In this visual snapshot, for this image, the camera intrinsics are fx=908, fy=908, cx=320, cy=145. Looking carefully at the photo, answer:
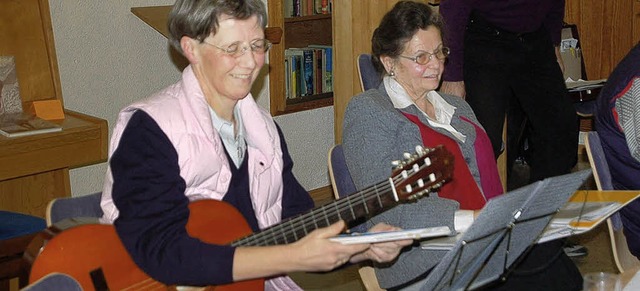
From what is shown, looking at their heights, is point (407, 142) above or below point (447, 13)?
below

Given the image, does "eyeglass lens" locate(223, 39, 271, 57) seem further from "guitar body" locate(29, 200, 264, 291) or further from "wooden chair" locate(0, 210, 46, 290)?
"wooden chair" locate(0, 210, 46, 290)

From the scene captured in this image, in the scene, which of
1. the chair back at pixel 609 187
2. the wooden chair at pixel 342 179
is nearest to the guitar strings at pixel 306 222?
the wooden chair at pixel 342 179

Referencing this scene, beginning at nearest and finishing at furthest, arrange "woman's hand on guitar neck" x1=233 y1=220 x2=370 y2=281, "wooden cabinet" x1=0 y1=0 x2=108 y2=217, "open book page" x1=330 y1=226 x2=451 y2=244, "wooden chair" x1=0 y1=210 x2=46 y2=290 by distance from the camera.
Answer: "open book page" x1=330 y1=226 x2=451 y2=244 < "woman's hand on guitar neck" x1=233 y1=220 x2=370 y2=281 < "wooden chair" x1=0 y1=210 x2=46 y2=290 < "wooden cabinet" x1=0 y1=0 x2=108 y2=217

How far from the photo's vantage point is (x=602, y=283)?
5.56 ft

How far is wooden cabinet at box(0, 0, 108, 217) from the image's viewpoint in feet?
9.78

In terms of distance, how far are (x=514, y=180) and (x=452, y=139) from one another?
8.35ft

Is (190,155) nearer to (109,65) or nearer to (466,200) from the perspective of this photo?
(466,200)

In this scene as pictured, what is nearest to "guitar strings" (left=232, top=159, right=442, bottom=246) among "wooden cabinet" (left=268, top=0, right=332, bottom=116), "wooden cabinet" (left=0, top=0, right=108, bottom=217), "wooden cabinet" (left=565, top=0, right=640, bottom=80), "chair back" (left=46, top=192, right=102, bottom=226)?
"chair back" (left=46, top=192, right=102, bottom=226)

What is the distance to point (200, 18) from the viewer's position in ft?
6.09

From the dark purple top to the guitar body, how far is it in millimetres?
1645

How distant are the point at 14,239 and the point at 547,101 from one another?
6.70ft

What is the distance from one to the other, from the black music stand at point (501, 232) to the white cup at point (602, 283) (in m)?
0.13

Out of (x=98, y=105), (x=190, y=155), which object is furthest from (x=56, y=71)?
(x=190, y=155)

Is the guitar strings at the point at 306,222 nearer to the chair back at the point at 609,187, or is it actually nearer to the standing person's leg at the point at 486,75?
the chair back at the point at 609,187
